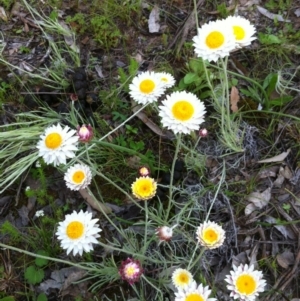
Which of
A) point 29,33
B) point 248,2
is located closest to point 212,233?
point 248,2

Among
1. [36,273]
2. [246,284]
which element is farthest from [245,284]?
[36,273]

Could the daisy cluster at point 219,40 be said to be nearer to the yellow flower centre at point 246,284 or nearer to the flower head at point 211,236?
the flower head at point 211,236

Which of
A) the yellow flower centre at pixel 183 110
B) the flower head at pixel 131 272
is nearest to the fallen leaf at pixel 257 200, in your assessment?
the yellow flower centre at pixel 183 110

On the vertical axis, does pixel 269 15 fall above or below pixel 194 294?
above

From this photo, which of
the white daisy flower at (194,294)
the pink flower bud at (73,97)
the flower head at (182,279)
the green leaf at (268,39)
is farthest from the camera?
the green leaf at (268,39)

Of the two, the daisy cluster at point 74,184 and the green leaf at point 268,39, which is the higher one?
the green leaf at point 268,39

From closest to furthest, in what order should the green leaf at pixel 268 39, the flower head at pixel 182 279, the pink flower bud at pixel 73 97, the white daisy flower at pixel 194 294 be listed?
1. the white daisy flower at pixel 194 294
2. the flower head at pixel 182 279
3. the pink flower bud at pixel 73 97
4. the green leaf at pixel 268 39

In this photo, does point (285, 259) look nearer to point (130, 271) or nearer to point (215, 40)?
point (130, 271)
